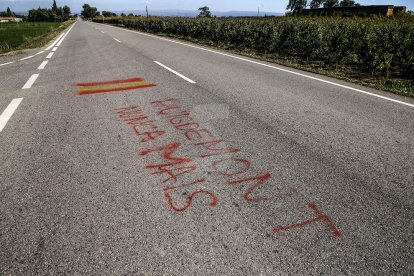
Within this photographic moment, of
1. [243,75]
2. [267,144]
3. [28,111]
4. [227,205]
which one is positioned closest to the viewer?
[227,205]

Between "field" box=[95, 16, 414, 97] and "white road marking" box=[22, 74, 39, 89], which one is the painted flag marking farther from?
"field" box=[95, 16, 414, 97]

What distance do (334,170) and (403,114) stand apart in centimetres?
280

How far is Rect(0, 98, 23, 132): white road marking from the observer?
439cm

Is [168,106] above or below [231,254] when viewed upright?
above

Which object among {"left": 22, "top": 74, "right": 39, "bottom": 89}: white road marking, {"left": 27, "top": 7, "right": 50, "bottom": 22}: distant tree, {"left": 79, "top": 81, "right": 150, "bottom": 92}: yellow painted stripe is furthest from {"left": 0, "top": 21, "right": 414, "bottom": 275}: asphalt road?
{"left": 27, "top": 7, "right": 50, "bottom": 22}: distant tree

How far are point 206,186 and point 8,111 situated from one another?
410 centimetres

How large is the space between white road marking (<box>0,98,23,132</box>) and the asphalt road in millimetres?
31

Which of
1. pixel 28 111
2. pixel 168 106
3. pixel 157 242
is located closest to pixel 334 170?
pixel 157 242

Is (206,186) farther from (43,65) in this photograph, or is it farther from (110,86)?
(43,65)

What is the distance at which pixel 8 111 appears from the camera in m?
4.86

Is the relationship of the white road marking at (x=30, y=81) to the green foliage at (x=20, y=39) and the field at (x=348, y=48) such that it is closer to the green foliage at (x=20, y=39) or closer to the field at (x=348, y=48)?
the field at (x=348, y=48)

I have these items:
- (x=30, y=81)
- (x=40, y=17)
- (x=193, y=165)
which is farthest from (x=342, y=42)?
(x=40, y=17)

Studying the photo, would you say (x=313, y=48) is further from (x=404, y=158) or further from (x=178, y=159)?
(x=178, y=159)

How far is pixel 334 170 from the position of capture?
3.07 meters
